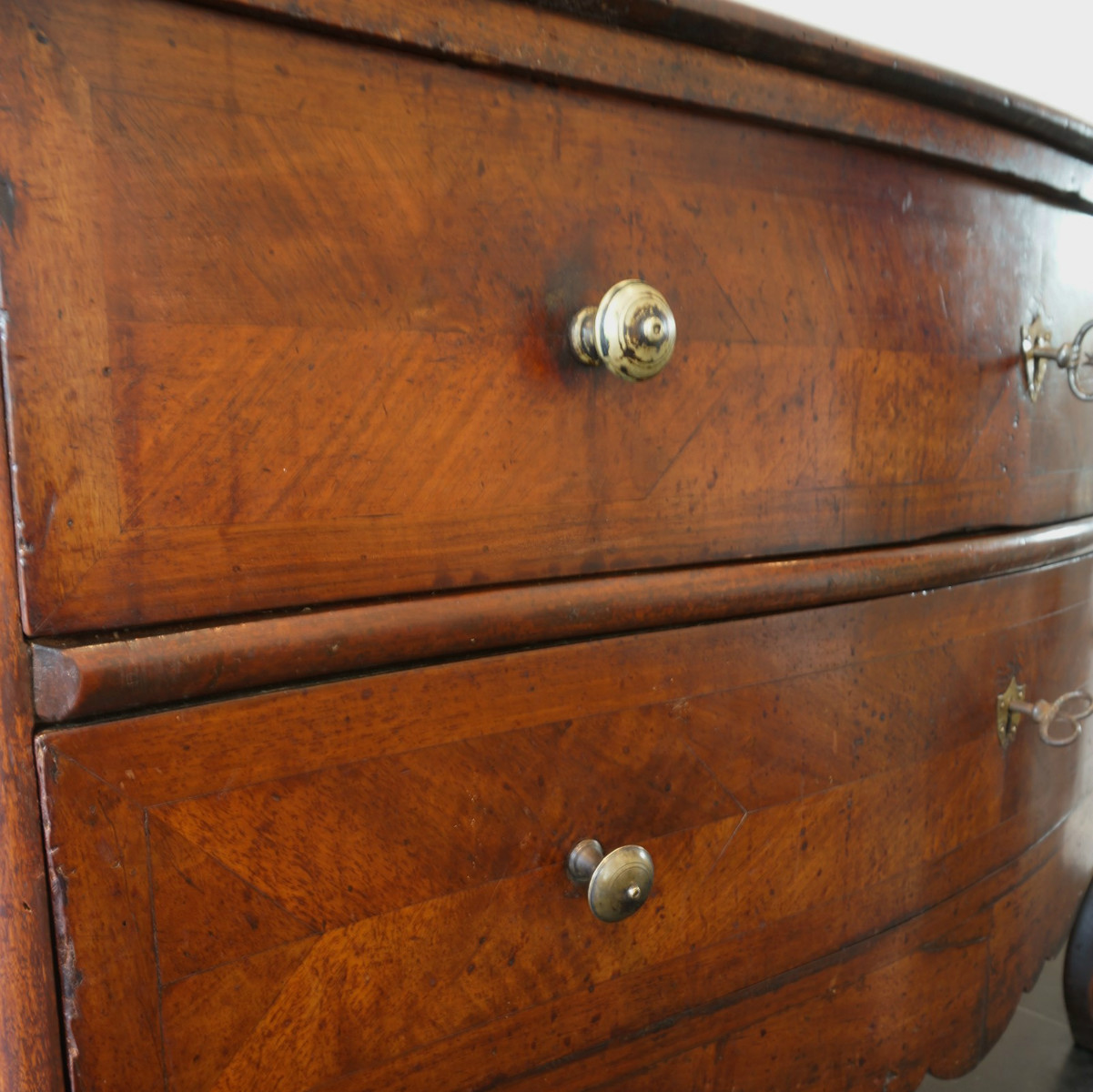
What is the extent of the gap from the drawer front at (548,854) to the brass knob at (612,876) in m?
0.01

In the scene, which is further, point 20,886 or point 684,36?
point 684,36

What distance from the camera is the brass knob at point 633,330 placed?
0.37m

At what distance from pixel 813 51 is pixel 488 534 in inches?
11.1

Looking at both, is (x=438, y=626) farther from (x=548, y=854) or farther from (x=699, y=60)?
(x=699, y=60)

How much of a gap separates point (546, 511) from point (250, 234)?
16cm

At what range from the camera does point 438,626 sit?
372mm

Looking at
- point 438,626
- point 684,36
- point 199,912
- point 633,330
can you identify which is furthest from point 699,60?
point 199,912

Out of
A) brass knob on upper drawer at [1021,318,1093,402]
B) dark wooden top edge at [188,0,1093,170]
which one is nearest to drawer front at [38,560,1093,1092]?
brass knob on upper drawer at [1021,318,1093,402]

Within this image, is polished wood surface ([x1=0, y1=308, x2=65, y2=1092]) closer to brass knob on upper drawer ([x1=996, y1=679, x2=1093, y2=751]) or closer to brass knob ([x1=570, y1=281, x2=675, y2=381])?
brass knob ([x1=570, y1=281, x2=675, y2=381])

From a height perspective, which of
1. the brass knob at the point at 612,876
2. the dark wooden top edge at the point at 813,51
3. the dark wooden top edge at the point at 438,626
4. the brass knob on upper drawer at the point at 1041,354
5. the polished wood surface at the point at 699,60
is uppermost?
the dark wooden top edge at the point at 813,51

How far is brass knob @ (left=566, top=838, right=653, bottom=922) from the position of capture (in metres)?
0.41

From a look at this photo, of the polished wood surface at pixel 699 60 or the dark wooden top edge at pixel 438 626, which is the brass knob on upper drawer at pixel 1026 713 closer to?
the dark wooden top edge at pixel 438 626

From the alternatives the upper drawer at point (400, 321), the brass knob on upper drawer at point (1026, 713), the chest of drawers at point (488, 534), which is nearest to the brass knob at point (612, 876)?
the chest of drawers at point (488, 534)

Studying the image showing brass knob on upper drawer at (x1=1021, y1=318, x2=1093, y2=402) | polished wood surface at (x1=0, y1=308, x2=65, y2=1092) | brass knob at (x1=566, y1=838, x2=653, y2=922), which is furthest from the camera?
brass knob on upper drawer at (x1=1021, y1=318, x2=1093, y2=402)
